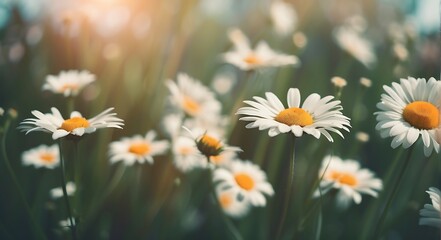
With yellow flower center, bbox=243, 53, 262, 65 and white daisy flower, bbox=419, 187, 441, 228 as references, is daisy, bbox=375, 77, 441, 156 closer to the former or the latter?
white daisy flower, bbox=419, 187, 441, 228

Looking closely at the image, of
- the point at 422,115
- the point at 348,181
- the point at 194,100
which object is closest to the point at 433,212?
the point at 422,115

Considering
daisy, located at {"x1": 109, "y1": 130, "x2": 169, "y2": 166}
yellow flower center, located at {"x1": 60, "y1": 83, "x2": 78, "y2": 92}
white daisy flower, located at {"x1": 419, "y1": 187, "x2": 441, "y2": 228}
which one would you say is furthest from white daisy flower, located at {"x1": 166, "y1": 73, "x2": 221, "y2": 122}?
white daisy flower, located at {"x1": 419, "y1": 187, "x2": 441, "y2": 228}

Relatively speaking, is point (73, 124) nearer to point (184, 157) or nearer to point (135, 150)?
point (135, 150)

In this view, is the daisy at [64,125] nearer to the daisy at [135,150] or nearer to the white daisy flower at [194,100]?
the daisy at [135,150]

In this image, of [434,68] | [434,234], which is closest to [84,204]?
[434,234]

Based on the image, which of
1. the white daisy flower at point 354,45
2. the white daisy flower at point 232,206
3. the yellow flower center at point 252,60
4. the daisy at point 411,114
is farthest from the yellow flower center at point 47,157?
the white daisy flower at point 354,45

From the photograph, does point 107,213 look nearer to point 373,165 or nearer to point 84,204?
point 84,204
